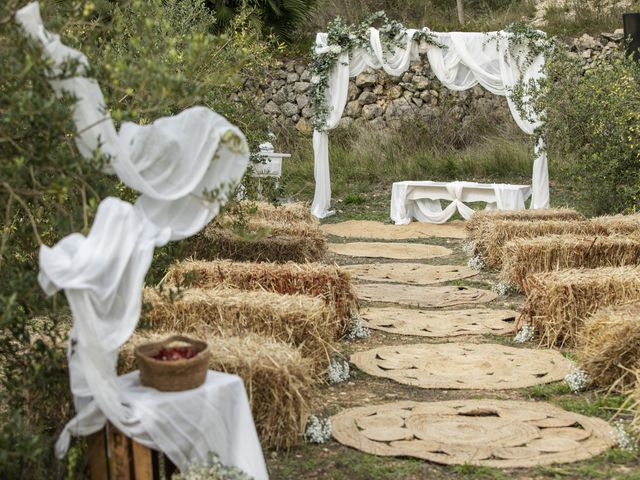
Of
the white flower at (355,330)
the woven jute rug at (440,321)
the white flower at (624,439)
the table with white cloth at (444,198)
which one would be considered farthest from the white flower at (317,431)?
the table with white cloth at (444,198)

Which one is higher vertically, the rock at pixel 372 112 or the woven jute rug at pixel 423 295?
the rock at pixel 372 112

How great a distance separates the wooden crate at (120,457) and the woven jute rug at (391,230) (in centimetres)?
806

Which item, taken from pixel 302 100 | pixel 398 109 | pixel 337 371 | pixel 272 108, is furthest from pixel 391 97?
pixel 337 371

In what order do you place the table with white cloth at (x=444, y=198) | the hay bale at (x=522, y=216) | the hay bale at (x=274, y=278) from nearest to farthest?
the hay bale at (x=274, y=278), the hay bale at (x=522, y=216), the table with white cloth at (x=444, y=198)

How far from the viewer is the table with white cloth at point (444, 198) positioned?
11828 millimetres

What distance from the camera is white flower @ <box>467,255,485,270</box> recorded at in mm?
9117

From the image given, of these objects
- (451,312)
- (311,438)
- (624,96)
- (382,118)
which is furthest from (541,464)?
(382,118)

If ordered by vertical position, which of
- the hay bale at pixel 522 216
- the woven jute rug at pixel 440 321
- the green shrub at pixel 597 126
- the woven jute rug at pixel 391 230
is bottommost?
the woven jute rug at pixel 440 321

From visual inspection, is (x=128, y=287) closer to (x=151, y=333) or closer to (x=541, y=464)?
(x=151, y=333)

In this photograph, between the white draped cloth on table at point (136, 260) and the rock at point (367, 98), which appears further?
the rock at point (367, 98)

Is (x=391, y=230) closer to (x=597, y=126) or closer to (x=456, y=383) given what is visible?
(x=597, y=126)

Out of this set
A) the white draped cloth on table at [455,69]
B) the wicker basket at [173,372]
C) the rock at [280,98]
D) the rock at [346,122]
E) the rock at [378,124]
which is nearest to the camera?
the wicker basket at [173,372]

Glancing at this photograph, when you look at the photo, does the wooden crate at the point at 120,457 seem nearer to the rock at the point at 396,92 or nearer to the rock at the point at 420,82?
the rock at the point at 396,92

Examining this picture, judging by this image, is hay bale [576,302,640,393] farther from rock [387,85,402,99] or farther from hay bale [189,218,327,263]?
rock [387,85,402,99]
